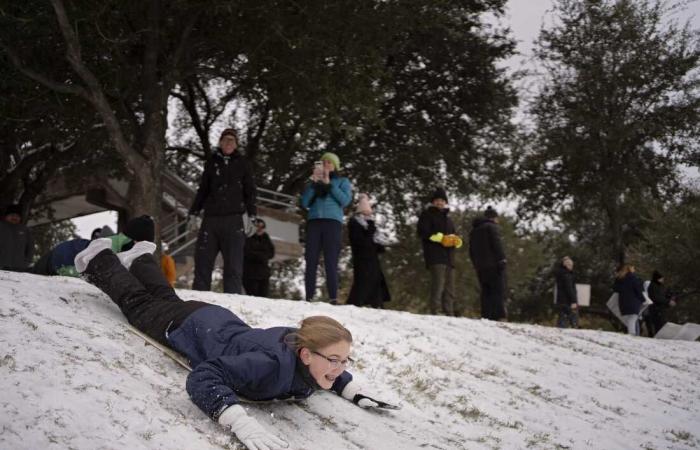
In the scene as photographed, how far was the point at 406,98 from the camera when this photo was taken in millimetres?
23781

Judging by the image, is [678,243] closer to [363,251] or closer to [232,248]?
[363,251]

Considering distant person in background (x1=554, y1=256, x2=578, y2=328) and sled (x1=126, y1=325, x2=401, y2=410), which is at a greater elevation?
distant person in background (x1=554, y1=256, x2=578, y2=328)

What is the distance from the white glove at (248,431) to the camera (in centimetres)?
453

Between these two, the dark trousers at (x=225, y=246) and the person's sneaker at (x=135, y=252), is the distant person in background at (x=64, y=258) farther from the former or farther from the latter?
the person's sneaker at (x=135, y=252)

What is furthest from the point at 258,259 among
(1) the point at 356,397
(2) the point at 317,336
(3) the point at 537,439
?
(2) the point at 317,336

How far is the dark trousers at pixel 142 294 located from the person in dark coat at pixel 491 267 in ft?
23.1

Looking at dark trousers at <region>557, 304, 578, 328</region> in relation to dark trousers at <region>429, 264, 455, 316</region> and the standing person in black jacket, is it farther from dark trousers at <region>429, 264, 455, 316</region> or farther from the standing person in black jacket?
the standing person in black jacket

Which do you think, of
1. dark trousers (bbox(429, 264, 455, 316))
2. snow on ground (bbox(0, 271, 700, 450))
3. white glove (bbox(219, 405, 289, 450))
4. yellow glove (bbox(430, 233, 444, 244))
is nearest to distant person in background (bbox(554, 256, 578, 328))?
dark trousers (bbox(429, 264, 455, 316))

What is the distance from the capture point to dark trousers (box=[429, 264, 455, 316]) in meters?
12.2

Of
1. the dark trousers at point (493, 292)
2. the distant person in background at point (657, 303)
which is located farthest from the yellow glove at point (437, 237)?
the distant person in background at point (657, 303)

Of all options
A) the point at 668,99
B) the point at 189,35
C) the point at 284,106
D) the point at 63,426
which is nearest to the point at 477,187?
the point at 668,99

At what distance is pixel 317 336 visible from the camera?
521 centimetres

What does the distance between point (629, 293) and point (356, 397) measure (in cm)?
1116

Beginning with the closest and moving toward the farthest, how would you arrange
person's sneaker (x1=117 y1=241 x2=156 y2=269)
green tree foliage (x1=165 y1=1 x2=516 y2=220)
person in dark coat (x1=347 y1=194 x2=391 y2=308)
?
person's sneaker (x1=117 y1=241 x2=156 y2=269) → person in dark coat (x1=347 y1=194 x2=391 y2=308) → green tree foliage (x1=165 y1=1 x2=516 y2=220)
